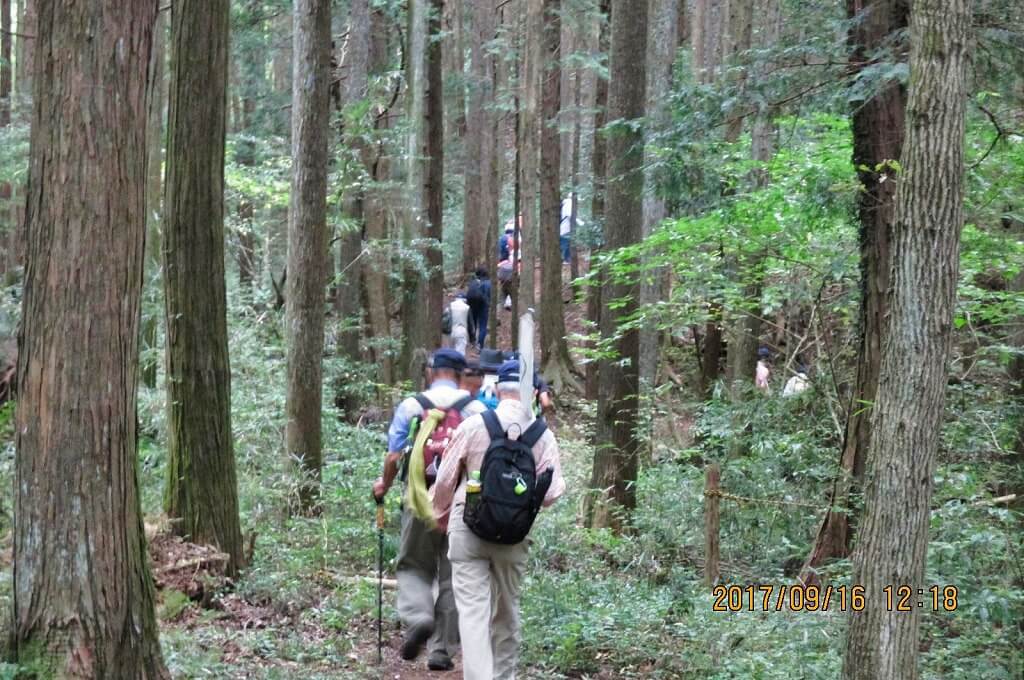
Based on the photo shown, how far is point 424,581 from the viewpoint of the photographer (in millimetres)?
7824

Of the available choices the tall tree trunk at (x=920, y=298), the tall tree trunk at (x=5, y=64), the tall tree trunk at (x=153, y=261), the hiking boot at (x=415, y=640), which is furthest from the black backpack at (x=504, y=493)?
the tall tree trunk at (x=5, y=64)

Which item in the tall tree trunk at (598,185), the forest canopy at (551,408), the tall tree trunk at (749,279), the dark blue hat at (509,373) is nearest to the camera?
the forest canopy at (551,408)

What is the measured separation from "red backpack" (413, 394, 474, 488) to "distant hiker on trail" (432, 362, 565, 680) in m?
0.62

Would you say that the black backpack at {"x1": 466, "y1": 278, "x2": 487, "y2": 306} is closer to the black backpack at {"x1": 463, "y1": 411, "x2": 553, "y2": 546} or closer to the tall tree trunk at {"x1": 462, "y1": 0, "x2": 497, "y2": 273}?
the tall tree trunk at {"x1": 462, "y1": 0, "x2": 497, "y2": 273}

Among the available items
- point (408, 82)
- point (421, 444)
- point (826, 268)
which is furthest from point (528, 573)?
point (408, 82)

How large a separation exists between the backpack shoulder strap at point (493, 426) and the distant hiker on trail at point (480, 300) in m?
17.0

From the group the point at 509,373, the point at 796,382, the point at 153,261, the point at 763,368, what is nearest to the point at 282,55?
the point at 153,261

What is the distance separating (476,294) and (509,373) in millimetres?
17160

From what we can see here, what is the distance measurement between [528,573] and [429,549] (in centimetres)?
279

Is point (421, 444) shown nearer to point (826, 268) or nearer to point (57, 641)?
point (57, 641)

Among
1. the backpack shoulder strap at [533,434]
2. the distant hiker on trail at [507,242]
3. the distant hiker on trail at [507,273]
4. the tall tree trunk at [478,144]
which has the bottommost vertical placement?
the backpack shoulder strap at [533,434]

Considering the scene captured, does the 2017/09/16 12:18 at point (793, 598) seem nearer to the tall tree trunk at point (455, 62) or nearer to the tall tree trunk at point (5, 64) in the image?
the tall tree trunk at point (455, 62)

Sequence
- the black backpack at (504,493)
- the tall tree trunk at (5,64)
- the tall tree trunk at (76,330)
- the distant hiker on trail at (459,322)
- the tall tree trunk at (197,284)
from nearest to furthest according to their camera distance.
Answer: the tall tree trunk at (76,330), the black backpack at (504,493), the tall tree trunk at (197,284), the distant hiker on trail at (459,322), the tall tree trunk at (5,64)

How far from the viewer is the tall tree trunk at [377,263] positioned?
20375mm
